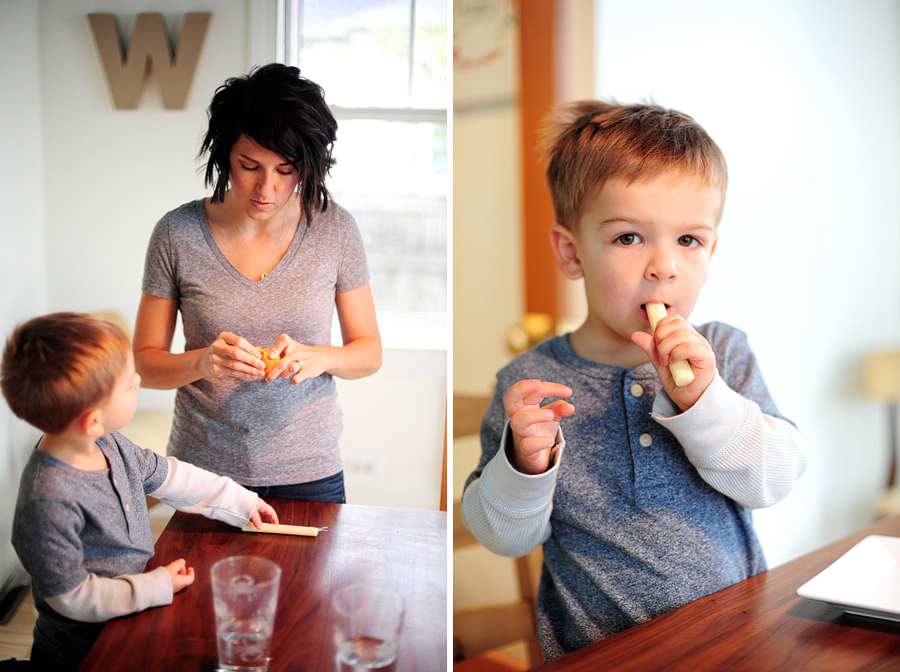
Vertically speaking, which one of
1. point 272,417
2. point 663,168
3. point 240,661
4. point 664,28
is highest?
point 664,28

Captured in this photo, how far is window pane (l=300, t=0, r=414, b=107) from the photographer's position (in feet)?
1.87

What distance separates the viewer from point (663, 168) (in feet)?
2.42

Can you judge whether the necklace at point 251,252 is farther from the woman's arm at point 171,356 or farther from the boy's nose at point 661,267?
the boy's nose at point 661,267

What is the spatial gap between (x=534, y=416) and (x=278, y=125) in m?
0.36

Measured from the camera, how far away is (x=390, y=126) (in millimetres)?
611

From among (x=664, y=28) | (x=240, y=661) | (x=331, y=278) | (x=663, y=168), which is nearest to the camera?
(x=240, y=661)

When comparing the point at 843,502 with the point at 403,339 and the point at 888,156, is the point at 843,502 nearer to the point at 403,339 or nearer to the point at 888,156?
the point at 888,156

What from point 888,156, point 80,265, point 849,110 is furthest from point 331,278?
point 888,156

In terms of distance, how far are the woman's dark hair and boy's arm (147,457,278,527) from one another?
0.22 meters

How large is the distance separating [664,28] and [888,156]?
821 millimetres

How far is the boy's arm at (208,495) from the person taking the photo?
534 millimetres

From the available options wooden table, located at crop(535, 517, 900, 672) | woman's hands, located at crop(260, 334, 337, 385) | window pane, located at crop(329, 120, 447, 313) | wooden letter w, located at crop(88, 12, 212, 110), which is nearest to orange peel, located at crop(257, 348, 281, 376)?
woman's hands, located at crop(260, 334, 337, 385)

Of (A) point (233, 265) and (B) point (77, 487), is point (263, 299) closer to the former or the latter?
(A) point (233, 265)

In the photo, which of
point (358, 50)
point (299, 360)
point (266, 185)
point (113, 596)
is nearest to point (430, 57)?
point (358, 50)
